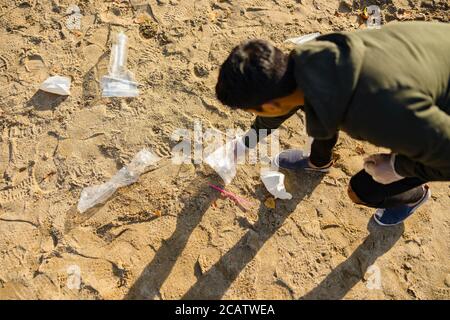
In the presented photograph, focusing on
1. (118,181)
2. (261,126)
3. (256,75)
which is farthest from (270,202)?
(256,75)

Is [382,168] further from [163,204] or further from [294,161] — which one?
[163,204]

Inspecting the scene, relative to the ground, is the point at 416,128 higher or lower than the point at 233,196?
higher

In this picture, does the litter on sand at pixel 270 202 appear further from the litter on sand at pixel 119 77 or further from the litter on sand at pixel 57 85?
the litter on sand at pixel 57 85

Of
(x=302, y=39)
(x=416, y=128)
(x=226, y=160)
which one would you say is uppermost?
(x=416, y=128)

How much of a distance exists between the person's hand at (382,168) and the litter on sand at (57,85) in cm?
209

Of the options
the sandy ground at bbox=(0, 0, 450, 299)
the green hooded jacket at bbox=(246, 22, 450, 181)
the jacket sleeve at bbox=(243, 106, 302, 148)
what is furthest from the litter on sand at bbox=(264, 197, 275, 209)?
the green hooded jacket at bbox=(246, 22, 450, 181)

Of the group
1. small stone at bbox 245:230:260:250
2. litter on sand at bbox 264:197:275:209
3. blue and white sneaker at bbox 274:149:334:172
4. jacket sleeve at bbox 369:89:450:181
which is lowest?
small stone at bbox 245:230:260:250

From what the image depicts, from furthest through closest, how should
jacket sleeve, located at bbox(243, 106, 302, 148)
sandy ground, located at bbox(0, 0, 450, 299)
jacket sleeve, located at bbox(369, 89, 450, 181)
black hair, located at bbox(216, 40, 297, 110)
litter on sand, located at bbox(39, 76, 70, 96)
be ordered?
1. litter on sand, located at bbox(39, 76, 70, 96)
2. sandy ground, located at bbox(0, 0, 450, 299)
3. jacket sleeve, located at bbox(243, 106, 302, 148)
4. black hair, located at bbox(216, 40, 297, 110)
5. jacket sleeve, located at bbox(369, 89, 450, 181)

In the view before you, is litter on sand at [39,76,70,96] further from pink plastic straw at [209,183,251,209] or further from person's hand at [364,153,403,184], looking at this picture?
person's hand at [364,153,403,184]

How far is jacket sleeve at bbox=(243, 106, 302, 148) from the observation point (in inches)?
86.9

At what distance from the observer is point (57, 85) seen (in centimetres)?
281

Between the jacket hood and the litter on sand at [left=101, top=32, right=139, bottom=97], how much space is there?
5.20 feet

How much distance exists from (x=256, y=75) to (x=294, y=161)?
1097 millimetres
